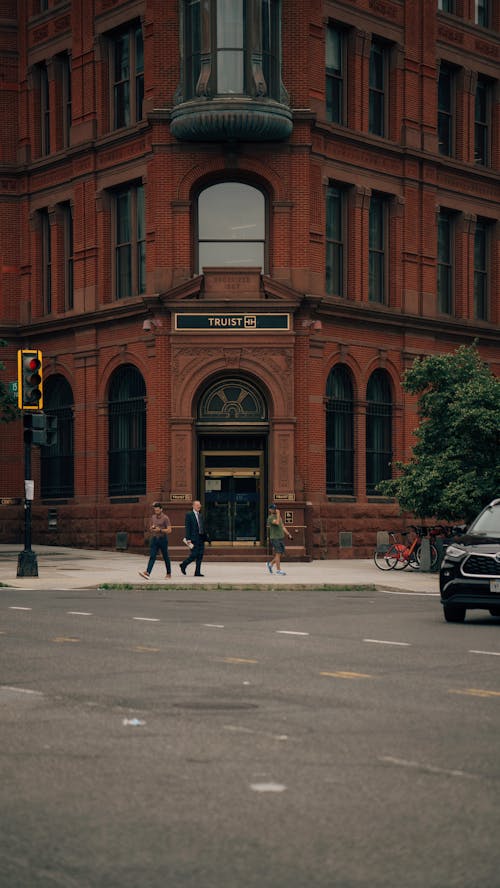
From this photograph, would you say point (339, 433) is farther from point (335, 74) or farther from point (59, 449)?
point (335, 74)

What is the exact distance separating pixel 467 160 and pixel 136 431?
14.4m

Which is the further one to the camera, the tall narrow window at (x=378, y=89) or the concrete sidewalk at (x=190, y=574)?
the tall narrow window at (x=378, y=89)

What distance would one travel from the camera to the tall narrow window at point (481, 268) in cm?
4506

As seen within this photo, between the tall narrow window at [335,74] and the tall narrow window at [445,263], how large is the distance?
18.7 feet

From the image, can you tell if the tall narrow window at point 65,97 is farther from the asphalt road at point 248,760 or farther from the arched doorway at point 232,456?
the asphalt road at point 248,760

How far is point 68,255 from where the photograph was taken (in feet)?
139

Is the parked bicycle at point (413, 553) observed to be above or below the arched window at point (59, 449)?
below

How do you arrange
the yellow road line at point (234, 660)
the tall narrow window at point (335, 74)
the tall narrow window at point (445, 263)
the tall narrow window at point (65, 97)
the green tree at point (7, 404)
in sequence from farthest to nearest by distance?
the tall narrow window at point (445, 263)
the tall narrow window at point (65, 97)
the tall narrow window at point (335, 74)
the green tree at point (7, 404)
the yellow road line at point (234, 660)

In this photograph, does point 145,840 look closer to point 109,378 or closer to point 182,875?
point 182,875

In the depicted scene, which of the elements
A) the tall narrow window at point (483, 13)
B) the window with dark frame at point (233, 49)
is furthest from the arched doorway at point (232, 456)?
the tall narrow window at point (483, 13)

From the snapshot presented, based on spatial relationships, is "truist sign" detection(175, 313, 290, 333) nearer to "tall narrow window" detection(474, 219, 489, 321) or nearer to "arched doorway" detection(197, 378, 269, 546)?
"arched doorway" detection(197, 378, 269, 546)

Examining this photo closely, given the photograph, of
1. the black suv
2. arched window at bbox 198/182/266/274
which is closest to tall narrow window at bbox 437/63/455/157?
arched window at bbox 198/182/266/274

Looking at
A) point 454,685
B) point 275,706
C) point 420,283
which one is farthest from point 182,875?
point 420,283

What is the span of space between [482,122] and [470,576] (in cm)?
3029
